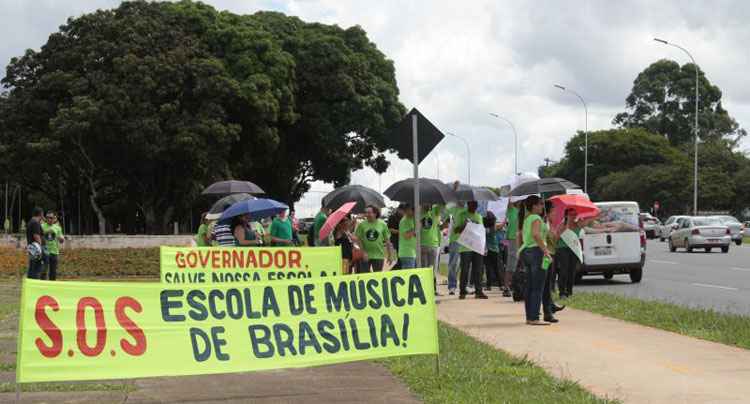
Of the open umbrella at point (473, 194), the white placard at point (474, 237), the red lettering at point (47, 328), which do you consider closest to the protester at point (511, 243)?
the open umbrella at point (473, 194)

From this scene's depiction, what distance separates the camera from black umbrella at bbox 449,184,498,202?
17375 mm

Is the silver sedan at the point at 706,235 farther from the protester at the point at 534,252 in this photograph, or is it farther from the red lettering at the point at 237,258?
the red lettering at the point at 237,258

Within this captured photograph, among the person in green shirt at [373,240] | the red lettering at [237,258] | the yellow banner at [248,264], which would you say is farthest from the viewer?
the person in green shirt at [373,240]

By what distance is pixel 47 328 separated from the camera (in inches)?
281

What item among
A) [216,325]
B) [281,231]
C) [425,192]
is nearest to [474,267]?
[425,192]

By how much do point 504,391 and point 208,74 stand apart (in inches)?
1443

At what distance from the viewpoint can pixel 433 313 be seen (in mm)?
8305

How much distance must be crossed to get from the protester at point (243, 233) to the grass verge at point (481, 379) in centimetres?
493

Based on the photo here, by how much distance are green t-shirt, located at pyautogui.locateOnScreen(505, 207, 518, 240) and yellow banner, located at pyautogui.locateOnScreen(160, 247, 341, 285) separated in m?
4.46

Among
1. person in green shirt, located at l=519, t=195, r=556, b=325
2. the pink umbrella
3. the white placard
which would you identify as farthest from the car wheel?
person in green shirt, located at l=519, t=195, r=556, b=325

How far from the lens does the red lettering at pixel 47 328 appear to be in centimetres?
710

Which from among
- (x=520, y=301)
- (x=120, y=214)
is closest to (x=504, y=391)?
(x=520, y=301)

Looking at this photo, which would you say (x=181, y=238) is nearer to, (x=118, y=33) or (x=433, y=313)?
(x=118, y=33)

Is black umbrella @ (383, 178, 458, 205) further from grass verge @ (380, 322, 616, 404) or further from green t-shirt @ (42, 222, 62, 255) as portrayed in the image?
green t-shirt @ (42, 222, 62, 255)
